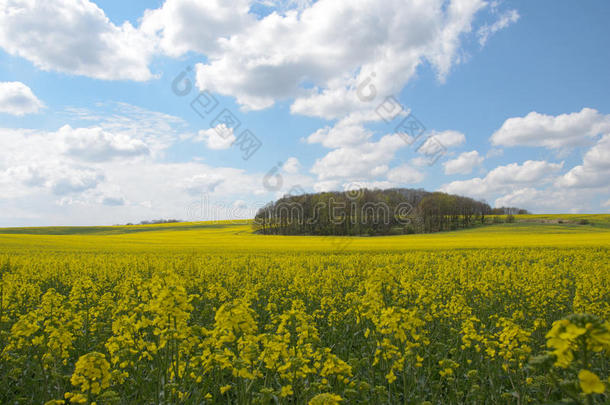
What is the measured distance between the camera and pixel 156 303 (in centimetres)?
382

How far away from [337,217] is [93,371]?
69.3m

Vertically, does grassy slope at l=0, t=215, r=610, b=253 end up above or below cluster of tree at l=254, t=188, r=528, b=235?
below

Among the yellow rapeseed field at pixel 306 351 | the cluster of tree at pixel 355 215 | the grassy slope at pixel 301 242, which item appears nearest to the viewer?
the yellow rapeseed field at pixel 306 351

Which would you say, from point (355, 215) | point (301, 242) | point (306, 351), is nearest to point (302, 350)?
point (306, 351)

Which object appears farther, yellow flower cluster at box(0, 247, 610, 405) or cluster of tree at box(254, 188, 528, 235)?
cluster of tree at box(254, 188, 528, 235)

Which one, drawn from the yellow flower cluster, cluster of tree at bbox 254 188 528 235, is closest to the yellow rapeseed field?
the yellow flower cluster

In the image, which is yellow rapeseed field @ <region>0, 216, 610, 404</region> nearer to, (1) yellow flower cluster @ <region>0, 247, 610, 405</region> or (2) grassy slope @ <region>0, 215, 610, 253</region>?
(1) yellow flower cluster @ <region>0, 247, 610, 405</region>

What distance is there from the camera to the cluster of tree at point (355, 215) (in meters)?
72.3

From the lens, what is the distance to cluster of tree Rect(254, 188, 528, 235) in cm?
7231

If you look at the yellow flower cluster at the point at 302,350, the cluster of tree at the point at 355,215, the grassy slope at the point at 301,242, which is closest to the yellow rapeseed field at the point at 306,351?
the yellow flower cluster at the point at 302,350

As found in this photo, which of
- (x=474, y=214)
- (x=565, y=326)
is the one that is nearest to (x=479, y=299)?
(x=565, y=326)

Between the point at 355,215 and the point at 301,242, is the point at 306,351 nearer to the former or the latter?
the point at 301,242

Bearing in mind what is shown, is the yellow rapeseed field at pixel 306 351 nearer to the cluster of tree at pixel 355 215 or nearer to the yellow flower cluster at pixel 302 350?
the yellow flower cluster at pixel 302 350

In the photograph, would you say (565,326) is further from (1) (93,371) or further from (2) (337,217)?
(2) (337,217)
